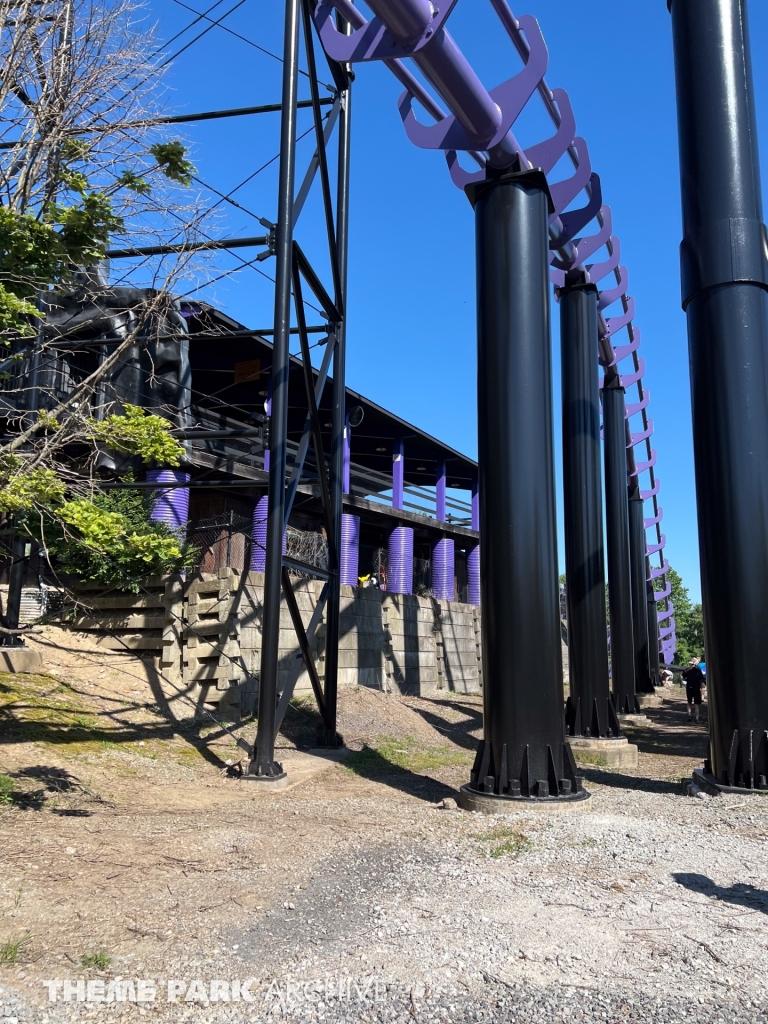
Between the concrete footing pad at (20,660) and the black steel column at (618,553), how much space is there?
947 centimetres

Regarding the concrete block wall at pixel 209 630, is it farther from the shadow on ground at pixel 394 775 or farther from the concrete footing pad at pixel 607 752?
the concrete footing pad at pixel 607 752

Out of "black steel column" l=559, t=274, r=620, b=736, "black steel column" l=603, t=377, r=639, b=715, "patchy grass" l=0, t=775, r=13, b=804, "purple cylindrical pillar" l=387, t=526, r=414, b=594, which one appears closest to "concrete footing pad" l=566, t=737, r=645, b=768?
"black steel column" l=559, t=274, r=620, b=736

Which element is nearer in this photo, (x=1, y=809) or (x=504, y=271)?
(x=1, y=809)

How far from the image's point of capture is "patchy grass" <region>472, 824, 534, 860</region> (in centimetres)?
538

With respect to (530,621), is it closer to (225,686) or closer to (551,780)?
(551,780)

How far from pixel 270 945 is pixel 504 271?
19.1ft

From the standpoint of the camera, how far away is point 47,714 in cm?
943

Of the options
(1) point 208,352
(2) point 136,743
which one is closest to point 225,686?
(2) point 136,743

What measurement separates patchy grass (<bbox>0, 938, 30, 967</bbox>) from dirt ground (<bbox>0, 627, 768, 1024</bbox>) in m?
0.01

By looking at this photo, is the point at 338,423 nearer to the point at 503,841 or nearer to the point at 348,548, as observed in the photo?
the point at 503,841

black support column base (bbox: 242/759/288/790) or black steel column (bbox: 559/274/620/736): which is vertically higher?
black steel column (bbox: 559/274/620/736)

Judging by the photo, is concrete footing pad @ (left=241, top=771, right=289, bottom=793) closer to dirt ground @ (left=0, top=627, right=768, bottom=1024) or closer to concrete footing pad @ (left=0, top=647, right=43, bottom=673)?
dirt ground @ (left=0, top=627, right=768, bottom=1024)

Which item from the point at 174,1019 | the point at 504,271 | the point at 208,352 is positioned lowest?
the point at 174,1019

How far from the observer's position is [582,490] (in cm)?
1261
